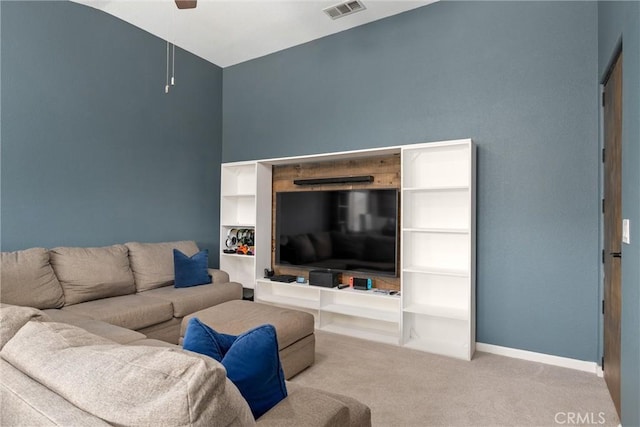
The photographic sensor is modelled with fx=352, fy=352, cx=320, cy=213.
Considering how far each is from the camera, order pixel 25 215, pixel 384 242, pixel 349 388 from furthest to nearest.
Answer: pixel 384 242, pixel 25 215, pixel 349 388

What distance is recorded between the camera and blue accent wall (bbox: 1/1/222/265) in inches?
118

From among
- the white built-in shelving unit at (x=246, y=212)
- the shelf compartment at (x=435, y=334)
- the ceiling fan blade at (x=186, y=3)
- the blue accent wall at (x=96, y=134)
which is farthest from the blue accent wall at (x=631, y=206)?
the blue accent wall at (x=96, y=134)

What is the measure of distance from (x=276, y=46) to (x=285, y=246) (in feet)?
8.13

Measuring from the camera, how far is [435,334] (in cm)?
338

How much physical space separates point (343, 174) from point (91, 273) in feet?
8.51

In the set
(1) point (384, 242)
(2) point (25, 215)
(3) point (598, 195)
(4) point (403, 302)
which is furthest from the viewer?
(1) point (384, 242)

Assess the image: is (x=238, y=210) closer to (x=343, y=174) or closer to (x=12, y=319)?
(x=343, y=174)

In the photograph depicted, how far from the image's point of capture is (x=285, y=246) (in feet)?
13.7

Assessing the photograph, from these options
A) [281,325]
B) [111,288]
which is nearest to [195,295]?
[111,288]

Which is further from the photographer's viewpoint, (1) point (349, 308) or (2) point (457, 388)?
(1) point (349, 308)

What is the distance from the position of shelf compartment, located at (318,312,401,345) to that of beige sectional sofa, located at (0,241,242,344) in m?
1.01

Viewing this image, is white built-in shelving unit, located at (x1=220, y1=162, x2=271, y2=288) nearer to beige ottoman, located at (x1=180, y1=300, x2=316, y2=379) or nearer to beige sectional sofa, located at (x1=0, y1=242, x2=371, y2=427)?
beige ottoman, located at (x1=180, y1=300, x2=316, y2=379)

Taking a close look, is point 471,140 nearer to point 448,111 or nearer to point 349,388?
point 448,111

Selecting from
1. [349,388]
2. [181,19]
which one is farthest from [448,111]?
Answer: [181,19]
